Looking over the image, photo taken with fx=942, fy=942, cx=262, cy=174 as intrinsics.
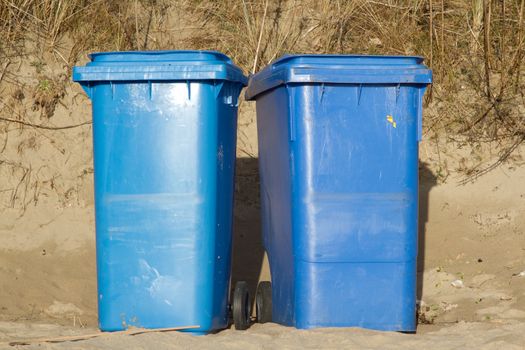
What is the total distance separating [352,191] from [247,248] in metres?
2.59

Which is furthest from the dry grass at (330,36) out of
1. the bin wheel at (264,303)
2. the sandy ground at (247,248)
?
the bin wheel at (264,303)

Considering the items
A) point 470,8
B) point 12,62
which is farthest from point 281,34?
point 12,62

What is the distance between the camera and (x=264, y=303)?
5934mm

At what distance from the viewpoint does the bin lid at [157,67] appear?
5.27 metres

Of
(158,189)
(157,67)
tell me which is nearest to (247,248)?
(158,189)

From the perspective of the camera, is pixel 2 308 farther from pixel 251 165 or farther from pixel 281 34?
pixel 281 34

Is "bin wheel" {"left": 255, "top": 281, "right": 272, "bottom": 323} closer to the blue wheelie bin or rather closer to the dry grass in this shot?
the blue wheelie bin

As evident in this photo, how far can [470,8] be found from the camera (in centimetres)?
930

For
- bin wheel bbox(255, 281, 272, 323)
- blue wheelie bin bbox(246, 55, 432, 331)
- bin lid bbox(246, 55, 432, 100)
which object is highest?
bin lid bbox(246, 55, 432, 100)

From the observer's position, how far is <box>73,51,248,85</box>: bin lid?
17.3ft

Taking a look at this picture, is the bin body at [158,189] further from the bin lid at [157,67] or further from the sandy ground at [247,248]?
the sandy ground at [247,248]

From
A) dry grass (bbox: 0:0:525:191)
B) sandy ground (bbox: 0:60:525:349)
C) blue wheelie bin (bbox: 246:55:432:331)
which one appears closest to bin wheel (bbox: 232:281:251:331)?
sandy ground (bbox: 0:60:525:349)

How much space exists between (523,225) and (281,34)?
3085 mm

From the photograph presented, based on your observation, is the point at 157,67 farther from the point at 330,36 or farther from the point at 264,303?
the point at 330,36
